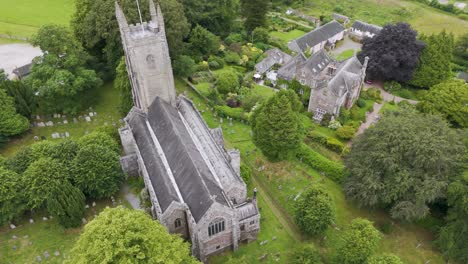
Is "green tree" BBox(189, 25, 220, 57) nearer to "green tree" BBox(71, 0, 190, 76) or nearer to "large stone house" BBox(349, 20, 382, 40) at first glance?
"green tree" BBox(71, 0, 190, 76)

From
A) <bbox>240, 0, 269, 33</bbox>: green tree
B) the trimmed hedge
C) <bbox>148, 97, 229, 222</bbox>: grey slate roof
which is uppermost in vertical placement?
<bbox>240, 0, 269, 33</bbox>: green tree

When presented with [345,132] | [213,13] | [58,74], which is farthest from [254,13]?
[58,74]

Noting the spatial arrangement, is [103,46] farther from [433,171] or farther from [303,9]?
[303,9]

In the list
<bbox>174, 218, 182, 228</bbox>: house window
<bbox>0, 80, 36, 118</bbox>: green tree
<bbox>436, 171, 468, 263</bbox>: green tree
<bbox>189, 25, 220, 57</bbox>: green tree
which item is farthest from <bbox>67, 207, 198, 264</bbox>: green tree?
<bbox>189, 25, 220, 57</bbox>: green tree

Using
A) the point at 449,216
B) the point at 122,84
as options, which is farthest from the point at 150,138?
the point at 449,216

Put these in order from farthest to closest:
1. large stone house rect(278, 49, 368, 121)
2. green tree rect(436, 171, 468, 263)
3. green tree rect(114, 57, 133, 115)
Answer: large stone house rect(278, 49, 368, 121)
green tree rect(114, 57, 133, 115)
green tree rect(436, 171, 468, 263)

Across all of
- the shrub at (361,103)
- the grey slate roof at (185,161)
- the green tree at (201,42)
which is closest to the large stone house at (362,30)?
the shrub at (361,103)

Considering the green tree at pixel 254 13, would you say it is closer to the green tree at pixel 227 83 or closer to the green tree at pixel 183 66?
the green tree at pixel 227 83
